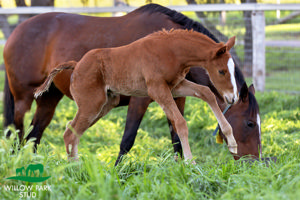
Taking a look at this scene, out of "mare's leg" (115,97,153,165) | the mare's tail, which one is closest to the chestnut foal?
"mare's leg" (115,97,153,165)

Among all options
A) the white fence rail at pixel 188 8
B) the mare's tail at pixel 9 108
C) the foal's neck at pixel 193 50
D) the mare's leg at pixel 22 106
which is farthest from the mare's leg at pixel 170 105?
the white fence rail at pixel 188 8

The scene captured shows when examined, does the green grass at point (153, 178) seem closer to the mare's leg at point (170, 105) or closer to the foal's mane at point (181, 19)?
the mare's leg at point (170, 105)

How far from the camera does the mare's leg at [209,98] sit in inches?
106

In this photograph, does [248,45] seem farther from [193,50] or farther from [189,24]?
[193,50]

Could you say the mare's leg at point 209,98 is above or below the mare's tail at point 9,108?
above

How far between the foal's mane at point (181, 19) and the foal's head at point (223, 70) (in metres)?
1.02

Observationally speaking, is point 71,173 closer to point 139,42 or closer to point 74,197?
point 74,197

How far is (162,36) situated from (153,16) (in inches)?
47.3

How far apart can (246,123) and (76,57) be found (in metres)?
1.95

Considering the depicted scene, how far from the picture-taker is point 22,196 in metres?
2.36

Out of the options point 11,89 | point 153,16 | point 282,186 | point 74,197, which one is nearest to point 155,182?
point 74,197

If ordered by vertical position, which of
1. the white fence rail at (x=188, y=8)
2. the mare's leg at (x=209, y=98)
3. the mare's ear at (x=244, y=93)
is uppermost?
the white fence rail at (x=188, y=8)

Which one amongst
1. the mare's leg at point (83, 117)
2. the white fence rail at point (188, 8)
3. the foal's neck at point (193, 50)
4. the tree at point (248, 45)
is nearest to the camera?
the foal's neck at point (193, 50)

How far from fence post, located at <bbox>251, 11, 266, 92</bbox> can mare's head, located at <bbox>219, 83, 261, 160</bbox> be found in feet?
12.2
